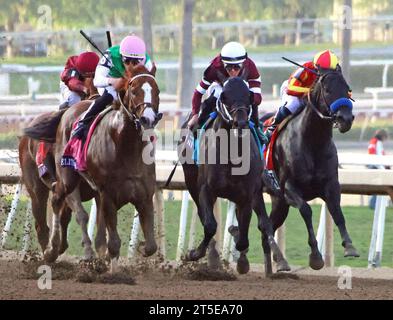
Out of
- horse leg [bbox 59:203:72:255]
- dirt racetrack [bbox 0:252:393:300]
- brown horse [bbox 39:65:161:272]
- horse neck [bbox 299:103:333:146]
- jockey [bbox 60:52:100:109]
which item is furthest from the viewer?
jockey [bbox 60:52:100:109]

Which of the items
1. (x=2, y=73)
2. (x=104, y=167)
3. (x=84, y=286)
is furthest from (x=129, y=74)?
(x=2, y=73)

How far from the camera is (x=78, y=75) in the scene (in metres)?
10.5

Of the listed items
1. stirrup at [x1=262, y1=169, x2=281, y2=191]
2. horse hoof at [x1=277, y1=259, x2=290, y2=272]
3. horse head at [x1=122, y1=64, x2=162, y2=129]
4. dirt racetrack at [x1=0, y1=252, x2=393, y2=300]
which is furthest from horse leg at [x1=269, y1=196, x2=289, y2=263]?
horse head at [x1=122, y1=64, x2=162, y2=129]

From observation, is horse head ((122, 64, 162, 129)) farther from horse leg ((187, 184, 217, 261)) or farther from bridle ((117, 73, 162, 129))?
horse leg ((187, 184, 217, 261))

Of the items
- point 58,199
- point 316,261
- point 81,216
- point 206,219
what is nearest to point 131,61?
point 206,219

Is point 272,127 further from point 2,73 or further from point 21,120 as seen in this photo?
point 2,73

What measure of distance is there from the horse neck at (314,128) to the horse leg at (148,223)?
1.32 metres

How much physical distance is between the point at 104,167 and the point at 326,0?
2521cm

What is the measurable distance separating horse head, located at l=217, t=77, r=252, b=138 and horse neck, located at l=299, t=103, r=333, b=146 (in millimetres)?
722

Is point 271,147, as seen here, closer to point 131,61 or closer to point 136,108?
point 131,61

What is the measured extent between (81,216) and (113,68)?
106cm

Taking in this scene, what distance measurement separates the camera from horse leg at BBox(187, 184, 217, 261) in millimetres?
9031

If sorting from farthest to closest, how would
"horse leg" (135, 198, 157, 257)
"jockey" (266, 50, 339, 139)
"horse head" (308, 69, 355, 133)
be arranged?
"jockey" (266, 50, 339, 139) → "horse head" (308, 69, 355, 133) → "horse leg" (135, 198, 157, 257)

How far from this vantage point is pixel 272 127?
397 inches
